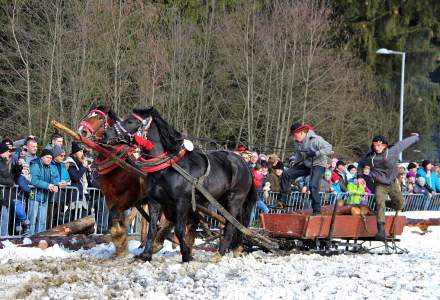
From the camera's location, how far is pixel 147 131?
11.7 metres

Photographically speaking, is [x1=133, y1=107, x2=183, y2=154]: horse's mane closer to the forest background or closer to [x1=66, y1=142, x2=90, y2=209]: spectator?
[x1=66, y1=142, x2=90, y2=209]: spectator

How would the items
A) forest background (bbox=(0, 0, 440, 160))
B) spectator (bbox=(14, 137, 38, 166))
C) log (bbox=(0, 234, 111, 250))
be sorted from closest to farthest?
log (bbox=(0, 234, 111, 250)), spectator (bbox=(14, 137, 38, 166)), forest background (bbox=(0, 0, 440, 160))

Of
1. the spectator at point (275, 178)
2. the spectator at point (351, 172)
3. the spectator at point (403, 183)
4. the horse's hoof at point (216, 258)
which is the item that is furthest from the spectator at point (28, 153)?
the spectator at point (403, 183)

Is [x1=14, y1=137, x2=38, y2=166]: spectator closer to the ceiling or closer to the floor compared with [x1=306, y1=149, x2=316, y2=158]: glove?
closer to the floor

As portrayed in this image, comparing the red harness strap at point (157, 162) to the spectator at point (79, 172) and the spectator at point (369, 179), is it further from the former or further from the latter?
the spectator at point (369, 179)

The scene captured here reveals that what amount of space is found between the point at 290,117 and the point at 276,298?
23107 millimetres

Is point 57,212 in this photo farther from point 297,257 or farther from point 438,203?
point 438,203

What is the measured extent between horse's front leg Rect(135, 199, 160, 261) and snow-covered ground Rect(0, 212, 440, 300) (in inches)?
5.4

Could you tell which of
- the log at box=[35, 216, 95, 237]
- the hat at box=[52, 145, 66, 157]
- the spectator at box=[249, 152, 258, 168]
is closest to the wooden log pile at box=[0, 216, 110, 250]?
the log at box=[35, 216, 95, 237]

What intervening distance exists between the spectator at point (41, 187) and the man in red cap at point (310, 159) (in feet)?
12.4

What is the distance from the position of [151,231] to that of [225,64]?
65.1 feet

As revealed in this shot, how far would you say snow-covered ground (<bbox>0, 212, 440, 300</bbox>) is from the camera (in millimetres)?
8898

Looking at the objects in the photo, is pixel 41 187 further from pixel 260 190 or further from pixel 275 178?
pixel 275 178

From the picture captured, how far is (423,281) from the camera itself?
9.68m
